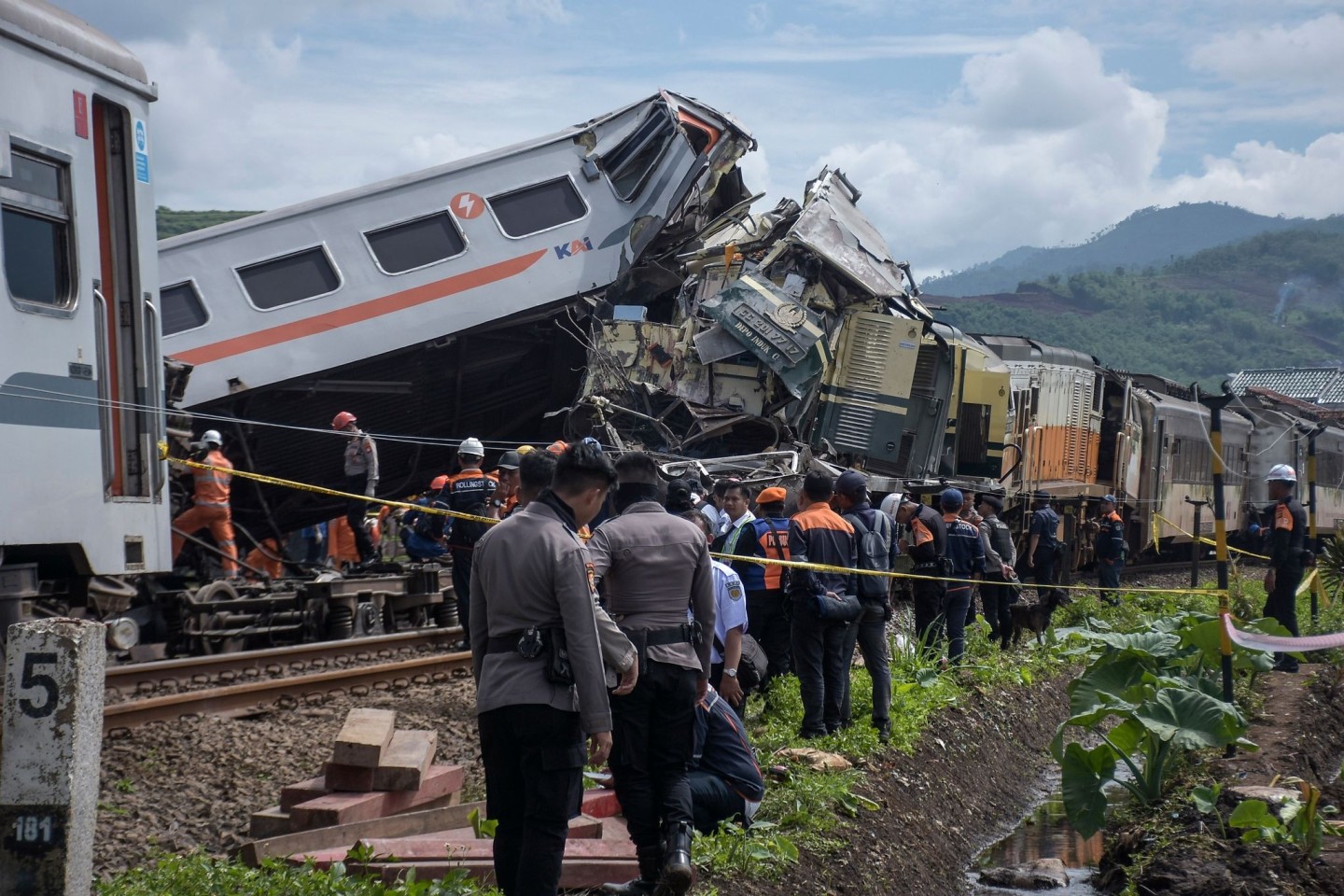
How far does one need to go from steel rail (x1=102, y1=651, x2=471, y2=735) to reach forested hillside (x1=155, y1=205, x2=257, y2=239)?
51841 mm

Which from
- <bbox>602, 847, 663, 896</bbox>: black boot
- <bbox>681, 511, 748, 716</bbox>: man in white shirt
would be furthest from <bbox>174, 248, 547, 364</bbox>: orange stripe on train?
<bbox>602, 847, 663, 896</bbox>: black boot

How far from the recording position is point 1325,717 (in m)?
9.51

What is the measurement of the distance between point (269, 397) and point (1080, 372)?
12588 mm

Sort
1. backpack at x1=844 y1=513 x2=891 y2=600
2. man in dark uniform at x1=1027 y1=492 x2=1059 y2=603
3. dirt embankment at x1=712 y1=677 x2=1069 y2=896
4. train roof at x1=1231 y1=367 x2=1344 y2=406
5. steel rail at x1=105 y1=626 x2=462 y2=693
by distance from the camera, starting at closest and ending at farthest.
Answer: dirt embankment at x1=712 y1=677 x2=1069 y2=896
backpack at x1=844 y1=513 x2=891 y2=600
steel rail at x1=105 y1=626 x2=462 y2=693
man in dark uniform at x1=1027 y1=492 x2=1059 y2=603
train roof at x1=1231 y1=367 x2=1344 y2=406

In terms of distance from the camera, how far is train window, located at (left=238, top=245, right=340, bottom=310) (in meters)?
13.3

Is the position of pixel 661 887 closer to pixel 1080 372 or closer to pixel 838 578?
pixel 838 578

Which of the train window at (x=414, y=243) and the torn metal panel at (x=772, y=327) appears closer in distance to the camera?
the train window at (x=414, y=243)

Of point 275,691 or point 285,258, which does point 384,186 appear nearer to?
point 285,258

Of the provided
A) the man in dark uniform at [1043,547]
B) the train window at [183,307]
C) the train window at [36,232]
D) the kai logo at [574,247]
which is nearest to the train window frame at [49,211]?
the train window at [36,232]

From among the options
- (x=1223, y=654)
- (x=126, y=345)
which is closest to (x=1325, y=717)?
(x=1223, y=654)

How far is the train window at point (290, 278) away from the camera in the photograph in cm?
1331

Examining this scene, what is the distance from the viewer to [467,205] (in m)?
14.1

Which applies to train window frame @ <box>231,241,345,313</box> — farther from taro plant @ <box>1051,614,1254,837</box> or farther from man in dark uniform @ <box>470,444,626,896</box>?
man in dark uniform @ <box>470,444,626,896</box>

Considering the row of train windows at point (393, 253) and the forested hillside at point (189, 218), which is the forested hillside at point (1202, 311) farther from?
the row of train windows at point (393, 253)
